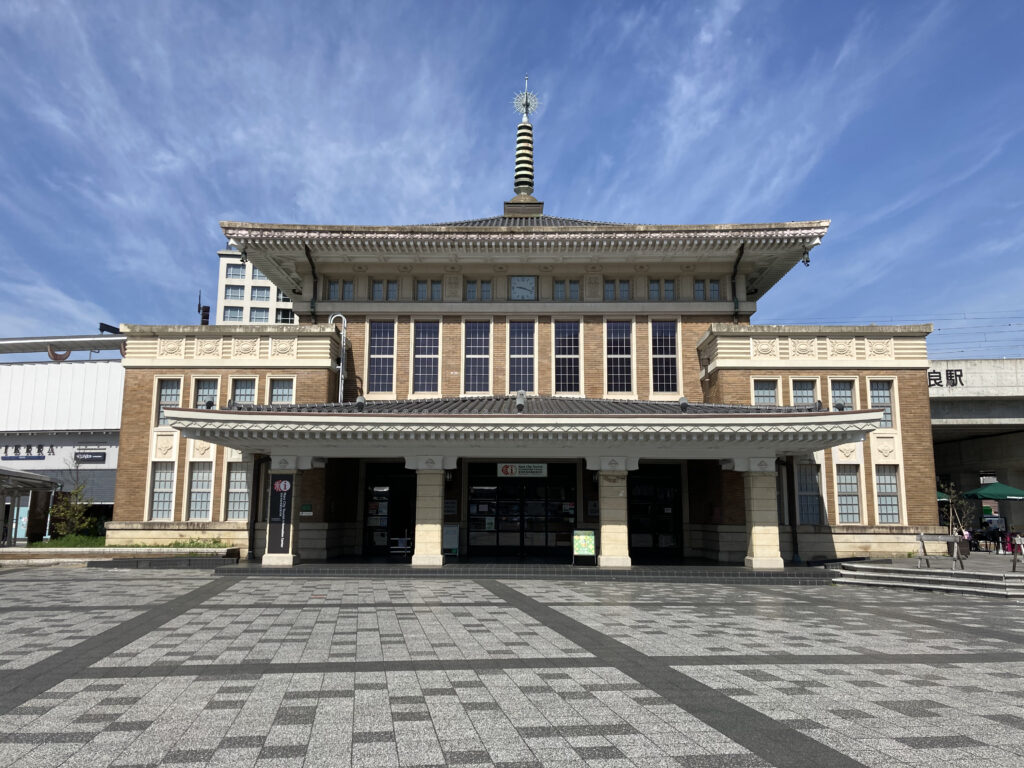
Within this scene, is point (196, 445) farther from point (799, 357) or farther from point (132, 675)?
point (799, 357)

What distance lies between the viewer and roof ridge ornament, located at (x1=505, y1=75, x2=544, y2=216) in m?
36.2

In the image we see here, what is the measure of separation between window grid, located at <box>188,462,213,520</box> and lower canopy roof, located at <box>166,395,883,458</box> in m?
5.03

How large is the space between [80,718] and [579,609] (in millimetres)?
9322

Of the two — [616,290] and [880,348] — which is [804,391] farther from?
[616,290]

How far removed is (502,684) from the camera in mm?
7941

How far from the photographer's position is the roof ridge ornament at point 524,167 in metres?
36.2

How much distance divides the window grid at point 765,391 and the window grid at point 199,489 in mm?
19817

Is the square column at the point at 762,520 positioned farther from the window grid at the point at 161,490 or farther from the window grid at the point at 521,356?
the window grid at the point at 161,490

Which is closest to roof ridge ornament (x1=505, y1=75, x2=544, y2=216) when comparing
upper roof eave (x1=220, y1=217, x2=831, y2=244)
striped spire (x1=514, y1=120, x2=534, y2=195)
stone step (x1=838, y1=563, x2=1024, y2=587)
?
striped spire (x1=514, y1=120, x2=534, y2=195)

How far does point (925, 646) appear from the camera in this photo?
34.9 ft

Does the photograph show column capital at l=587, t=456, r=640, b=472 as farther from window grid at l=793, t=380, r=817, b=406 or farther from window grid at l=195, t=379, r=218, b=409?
window grid at l=195, t=379, r=218, b=409

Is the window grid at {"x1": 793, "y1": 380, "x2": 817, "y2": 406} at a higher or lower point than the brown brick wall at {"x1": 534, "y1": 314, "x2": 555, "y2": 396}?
lower

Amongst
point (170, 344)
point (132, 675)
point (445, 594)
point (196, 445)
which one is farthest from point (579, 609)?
point (170, 344)

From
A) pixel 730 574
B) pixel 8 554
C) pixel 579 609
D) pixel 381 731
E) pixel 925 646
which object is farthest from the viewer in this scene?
pixel 8 554
